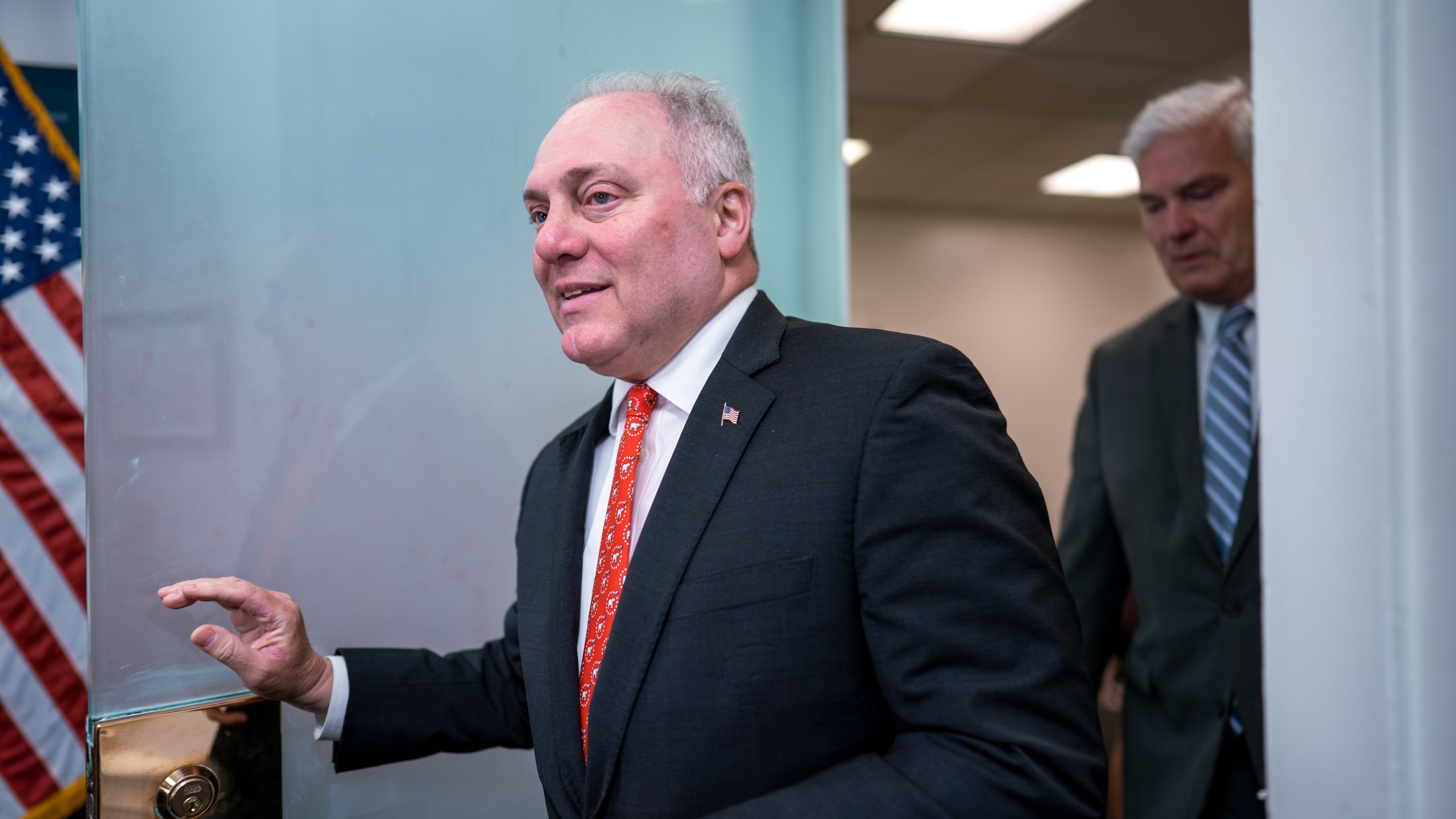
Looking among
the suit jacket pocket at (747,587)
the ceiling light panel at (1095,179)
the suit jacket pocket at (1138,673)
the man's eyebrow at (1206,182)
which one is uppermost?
the ceiling light panel at (1095,179)

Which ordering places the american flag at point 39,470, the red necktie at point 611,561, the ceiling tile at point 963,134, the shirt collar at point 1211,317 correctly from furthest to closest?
the ceiling tile at point 963,134
the american flag at point 39,470
the shirt collar at point 1211,317
the red necktie at point 611,561

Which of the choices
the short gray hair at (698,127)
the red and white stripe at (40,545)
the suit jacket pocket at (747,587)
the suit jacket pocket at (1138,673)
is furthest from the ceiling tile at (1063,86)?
the red and white stripe at (40,545)

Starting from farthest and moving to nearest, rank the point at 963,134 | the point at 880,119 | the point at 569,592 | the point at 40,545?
the point at 963,134
the point at 880,119
the point at 40,545
the point at 569,592

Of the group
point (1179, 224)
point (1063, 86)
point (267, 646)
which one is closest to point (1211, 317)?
point (1179, 224)

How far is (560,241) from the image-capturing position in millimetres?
1116

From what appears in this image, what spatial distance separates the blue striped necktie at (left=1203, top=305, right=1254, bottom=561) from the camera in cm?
166

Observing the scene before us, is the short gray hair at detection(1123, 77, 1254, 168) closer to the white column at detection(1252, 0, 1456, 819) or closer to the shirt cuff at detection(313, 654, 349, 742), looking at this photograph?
the white column at detection(1252, 0, 1456, 819)

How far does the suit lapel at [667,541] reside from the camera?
939mm

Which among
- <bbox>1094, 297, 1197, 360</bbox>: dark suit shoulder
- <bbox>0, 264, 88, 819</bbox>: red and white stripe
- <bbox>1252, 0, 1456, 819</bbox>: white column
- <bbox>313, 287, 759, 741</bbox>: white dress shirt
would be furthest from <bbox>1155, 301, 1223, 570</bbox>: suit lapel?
<bbox>0, 264, 88, 819</bbox>: red and white stripe

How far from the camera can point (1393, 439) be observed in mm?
822

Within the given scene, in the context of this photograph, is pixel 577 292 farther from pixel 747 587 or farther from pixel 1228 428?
pixel 1228 428

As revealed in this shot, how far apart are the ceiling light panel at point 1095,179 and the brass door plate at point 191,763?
4.69m

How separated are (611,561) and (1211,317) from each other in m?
1.42

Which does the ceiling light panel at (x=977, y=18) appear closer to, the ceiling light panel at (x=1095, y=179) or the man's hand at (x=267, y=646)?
the ceiling light panel at (x=1095, y=179)
